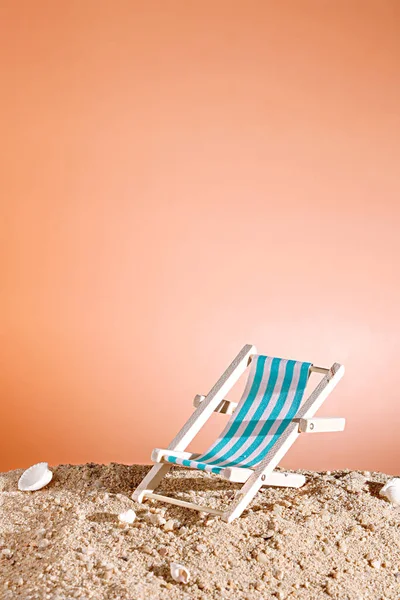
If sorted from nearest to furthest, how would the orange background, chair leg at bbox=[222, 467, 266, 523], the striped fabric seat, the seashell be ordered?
the seashell
chair leg at bbox=[222, 467, 266, 523]
the striped fabric seat
the orange background

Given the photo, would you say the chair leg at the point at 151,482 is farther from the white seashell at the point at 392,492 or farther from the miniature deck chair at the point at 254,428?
the white seashell at the point at 392,492

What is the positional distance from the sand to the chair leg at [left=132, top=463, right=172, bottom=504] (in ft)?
0.14

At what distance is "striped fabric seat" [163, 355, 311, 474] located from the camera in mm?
3402

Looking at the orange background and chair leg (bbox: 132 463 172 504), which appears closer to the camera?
chair leg (bbox: 132 463 172 504)

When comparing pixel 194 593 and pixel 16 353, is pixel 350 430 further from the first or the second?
pixel 194 593

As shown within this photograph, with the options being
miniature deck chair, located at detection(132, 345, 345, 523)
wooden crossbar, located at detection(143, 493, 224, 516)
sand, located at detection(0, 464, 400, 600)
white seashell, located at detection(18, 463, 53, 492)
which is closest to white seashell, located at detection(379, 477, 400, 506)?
sand, located at detection(0, 464, 400, 600)

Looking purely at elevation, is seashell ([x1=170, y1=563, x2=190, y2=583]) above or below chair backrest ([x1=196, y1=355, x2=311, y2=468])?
below

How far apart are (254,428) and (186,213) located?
8.22 ft

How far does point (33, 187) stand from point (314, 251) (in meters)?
2.22

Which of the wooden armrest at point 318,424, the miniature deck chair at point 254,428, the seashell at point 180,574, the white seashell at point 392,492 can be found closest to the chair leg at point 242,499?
the miniature deck chair at point 254,428

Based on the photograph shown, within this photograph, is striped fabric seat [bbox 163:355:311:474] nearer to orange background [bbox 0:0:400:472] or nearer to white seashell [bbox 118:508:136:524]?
white seashell [bbox 118:508:136:524]

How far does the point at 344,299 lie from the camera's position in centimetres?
595

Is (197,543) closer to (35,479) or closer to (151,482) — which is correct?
(151,482)

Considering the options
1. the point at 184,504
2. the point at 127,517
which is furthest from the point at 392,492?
the point at 127,517
